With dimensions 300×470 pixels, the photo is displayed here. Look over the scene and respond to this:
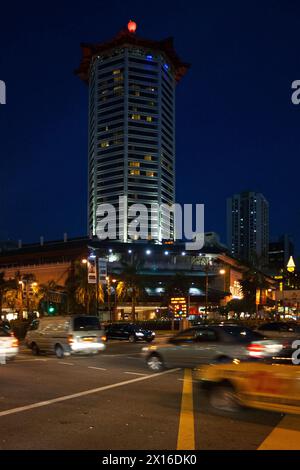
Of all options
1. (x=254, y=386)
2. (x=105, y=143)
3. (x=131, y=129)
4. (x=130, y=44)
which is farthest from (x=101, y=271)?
(x=130, y=44)

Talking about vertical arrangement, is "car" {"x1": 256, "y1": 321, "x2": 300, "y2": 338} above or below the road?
above

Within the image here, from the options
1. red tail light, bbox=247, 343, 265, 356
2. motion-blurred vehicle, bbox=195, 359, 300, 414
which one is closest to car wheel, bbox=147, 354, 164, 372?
red tail light, bbox=247, 343, 265, 356

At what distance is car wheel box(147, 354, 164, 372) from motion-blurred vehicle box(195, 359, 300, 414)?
6604 mm

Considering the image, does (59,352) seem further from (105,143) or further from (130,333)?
(105,143)

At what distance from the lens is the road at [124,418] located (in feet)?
26.5

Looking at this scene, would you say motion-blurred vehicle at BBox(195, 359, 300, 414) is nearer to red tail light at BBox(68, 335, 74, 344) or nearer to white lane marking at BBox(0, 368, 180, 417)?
white lane marking at BBox(0, 368, 180, 417)

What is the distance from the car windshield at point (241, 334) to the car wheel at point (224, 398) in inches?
207

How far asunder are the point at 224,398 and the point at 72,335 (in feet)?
43.2

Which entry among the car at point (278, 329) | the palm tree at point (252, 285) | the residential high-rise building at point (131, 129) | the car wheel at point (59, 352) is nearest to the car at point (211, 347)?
the car wheel at point (59, 352)

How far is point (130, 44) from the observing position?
550 feet

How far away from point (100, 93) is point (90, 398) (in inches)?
6549

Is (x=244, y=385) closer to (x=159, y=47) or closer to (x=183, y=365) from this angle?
(x=183, y=365)

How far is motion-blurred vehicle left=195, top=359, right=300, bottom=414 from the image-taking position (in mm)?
9242

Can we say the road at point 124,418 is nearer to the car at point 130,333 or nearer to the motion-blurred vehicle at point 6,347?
the motion-blurred vehicle at point 6,347
